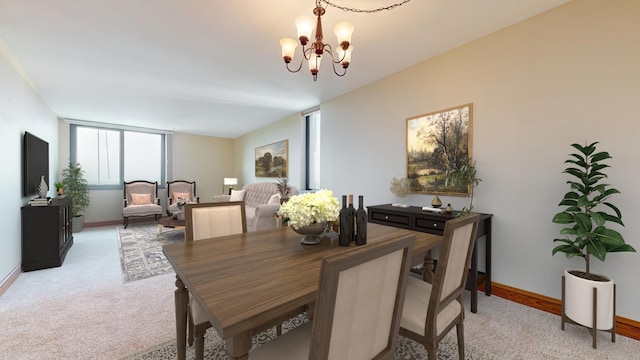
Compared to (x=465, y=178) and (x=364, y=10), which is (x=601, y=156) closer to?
(x=465, y=178)

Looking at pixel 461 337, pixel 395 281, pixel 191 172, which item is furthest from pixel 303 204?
pixel 191 172

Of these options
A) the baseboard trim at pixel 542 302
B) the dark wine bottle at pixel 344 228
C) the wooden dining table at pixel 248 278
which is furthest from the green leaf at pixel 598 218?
the dark wine bottle at pixel 344 228

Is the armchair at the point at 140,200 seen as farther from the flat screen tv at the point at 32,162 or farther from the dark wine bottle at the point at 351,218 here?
the dark wine bottle at the point at 351,218

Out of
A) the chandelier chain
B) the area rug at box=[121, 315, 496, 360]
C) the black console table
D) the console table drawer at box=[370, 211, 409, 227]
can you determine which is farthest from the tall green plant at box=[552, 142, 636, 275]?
the chandelier chain

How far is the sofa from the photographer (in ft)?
13.5

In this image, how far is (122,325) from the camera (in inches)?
79.6

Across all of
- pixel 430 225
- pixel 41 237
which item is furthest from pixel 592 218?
pixel 41 237

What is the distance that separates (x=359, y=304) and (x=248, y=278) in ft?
1.63

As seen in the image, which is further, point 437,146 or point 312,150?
point 312,150

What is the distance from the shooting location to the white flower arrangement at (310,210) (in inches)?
58.3

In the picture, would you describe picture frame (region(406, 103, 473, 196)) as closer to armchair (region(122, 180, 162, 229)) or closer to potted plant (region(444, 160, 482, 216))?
potted plant (region(444, 160, 482, 216))

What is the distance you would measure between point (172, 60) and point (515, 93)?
3564mm

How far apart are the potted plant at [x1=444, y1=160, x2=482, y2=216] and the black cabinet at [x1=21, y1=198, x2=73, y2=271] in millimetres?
4776

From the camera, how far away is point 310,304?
3.13 ft
